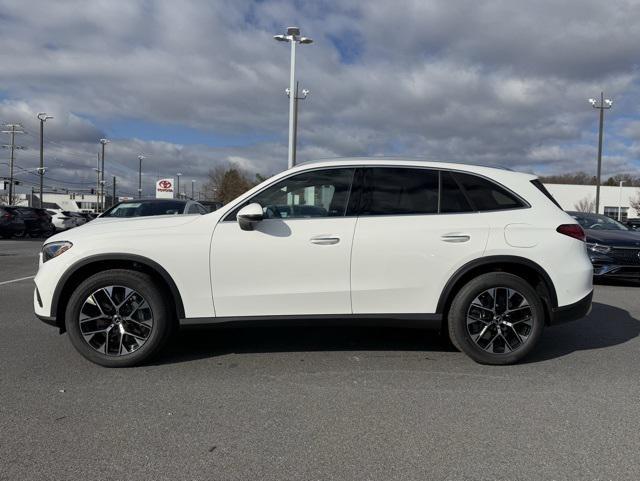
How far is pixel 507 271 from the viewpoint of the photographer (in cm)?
494

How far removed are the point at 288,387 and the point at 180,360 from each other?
4.00ft

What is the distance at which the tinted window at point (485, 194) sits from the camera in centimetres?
488

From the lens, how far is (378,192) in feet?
15.9

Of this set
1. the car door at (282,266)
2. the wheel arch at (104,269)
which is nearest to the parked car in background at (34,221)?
the wheel arch at (104,269)

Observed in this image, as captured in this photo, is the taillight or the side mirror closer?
the side mirror

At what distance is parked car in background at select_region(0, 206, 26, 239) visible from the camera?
82.4 feet

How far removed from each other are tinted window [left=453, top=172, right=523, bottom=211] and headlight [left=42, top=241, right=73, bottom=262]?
3427mm

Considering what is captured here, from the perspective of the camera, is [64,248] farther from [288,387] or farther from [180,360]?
[288,387]

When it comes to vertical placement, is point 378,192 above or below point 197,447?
above

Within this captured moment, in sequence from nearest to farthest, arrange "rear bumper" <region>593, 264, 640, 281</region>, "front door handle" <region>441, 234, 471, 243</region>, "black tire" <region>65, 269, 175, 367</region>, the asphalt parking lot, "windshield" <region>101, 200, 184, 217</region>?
1. the asphalt parking lot
2. "black tire" <region>65, 269, 175, 367</region>
3. "front door handle" <region>441, 234, 471, 243</region>
4. "rear bumper" <region>593, 264, 640, 281</region>
5. "windshield" <region>101, 200, 184, 217</region>

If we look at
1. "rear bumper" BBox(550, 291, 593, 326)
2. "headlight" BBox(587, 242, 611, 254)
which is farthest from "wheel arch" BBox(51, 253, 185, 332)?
"headlight" BBox(587, 242, 611, 254)

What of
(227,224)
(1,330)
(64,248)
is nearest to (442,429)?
(227,224)

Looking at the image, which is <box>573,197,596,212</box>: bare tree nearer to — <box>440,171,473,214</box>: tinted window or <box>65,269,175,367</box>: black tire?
<box>440,171,473,214</box>: tinted window

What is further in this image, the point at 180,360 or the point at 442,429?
the point at 180,360
